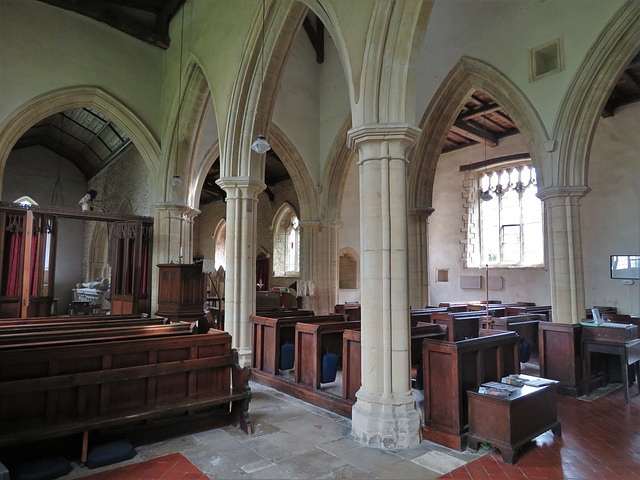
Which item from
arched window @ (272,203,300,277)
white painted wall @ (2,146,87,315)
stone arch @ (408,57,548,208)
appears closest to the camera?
stone arch @ (408,57,548,208)

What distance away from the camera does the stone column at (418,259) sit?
8.78m

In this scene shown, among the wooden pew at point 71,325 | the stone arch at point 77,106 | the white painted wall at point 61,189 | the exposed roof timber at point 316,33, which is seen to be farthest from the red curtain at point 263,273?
the wooden pew at point 71,325

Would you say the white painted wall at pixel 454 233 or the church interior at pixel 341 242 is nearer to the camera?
the church interior at pixel 341 242

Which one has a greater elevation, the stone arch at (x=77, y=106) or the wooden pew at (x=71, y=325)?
the stone arch at (x=77, y=106)

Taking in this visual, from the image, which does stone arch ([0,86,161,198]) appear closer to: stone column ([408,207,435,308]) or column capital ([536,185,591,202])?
stone column ([408,207,435,308])

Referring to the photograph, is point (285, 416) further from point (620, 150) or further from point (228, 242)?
point (620, 150)

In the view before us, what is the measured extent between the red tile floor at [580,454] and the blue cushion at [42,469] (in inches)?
110

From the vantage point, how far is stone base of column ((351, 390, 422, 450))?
3.68 metres

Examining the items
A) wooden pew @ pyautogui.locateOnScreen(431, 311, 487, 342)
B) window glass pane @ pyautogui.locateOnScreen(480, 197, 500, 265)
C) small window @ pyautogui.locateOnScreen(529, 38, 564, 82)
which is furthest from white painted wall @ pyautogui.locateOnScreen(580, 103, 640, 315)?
wooden pew @ pyautogui.locateOnScreen(431, 311, 487, 342)

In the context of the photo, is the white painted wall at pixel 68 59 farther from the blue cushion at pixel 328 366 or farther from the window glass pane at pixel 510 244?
the window glass pane at pixel 510 244

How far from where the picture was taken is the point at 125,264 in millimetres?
9953

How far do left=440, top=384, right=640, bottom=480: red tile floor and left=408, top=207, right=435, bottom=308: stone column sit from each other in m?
4.07

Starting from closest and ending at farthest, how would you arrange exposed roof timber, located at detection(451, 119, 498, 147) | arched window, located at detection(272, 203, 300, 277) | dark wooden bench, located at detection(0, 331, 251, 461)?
1. dark wooden bench, located at detection(0, 331, 251, 461)
2. exposed roof timber, located at detection(451, 119, 498, 147)
3. arched window, located at detection(272, 203, 300, 277)

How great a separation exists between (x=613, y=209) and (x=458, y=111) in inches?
178
